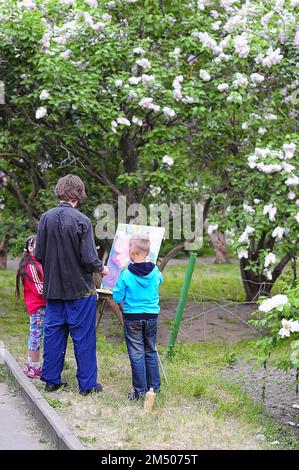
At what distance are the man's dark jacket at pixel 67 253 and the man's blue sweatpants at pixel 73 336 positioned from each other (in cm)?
12

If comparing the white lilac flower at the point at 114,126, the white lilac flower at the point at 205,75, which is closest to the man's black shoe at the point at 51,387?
the white lilac flower at the point at 114,126

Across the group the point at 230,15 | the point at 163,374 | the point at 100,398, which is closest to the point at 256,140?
the point at 230,15

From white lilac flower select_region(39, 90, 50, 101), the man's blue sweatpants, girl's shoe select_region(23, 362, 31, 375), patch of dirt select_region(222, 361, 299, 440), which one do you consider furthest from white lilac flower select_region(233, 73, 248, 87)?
girl's shoe select_region(23, 362, 31, 375)

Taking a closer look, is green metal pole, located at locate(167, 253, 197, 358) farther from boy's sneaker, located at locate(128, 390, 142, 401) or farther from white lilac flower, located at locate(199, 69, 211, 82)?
white lilac flower, located at locate(199, 69, 211, 82)

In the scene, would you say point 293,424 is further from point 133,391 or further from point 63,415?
point 63,415

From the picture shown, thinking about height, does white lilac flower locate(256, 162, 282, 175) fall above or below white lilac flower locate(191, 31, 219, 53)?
below

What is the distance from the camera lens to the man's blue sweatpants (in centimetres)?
684

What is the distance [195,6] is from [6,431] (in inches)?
275

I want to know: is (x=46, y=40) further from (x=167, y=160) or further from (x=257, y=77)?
(x=257, y=77)

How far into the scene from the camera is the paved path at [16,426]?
222 inches

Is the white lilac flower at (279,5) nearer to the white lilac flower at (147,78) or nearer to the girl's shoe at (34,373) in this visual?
the white lilac flower at (147,78)

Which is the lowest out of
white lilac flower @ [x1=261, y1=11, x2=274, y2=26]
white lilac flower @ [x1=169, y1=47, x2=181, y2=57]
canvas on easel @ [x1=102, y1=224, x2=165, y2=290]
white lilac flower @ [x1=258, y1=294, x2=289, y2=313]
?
white lilac flower @ [x1=258, y1=294, x2=289, y2=313]

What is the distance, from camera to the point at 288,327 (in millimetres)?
6066

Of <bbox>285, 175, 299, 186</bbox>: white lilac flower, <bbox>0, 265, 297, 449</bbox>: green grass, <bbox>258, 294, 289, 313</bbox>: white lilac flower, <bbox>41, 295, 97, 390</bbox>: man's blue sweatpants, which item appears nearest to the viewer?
<bbox>0, 265, 297, 449</bbox>: green grass
